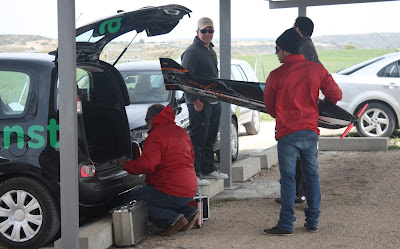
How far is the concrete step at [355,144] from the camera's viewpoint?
41.6 ft

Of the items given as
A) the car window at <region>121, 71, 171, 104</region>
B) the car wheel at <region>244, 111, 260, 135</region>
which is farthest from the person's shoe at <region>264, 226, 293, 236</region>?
the car wheel at <region>244, 111, 260, 135</region>

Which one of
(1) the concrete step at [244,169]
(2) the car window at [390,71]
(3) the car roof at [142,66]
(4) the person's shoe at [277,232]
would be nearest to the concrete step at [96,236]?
(4) the person's shoe at [277,232]

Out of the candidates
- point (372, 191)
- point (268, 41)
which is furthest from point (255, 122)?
point (268, 41)

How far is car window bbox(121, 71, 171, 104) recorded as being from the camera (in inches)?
378

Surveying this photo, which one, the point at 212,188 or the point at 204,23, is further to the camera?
the point at 212,188

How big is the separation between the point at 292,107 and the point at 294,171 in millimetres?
617

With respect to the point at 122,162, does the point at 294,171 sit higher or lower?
lower

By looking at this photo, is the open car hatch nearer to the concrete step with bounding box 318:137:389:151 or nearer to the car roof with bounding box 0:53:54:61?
the car roof with bounding box 0:53:54:61

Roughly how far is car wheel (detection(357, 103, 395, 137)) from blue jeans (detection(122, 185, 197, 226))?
8.21m

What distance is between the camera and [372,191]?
8.62 metres

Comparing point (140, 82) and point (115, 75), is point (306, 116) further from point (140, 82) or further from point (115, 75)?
point (140, 82)

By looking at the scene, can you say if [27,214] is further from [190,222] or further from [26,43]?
[26,43]

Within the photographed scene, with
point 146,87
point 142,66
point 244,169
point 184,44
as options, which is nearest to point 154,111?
point 244,169

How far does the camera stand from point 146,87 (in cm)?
988
